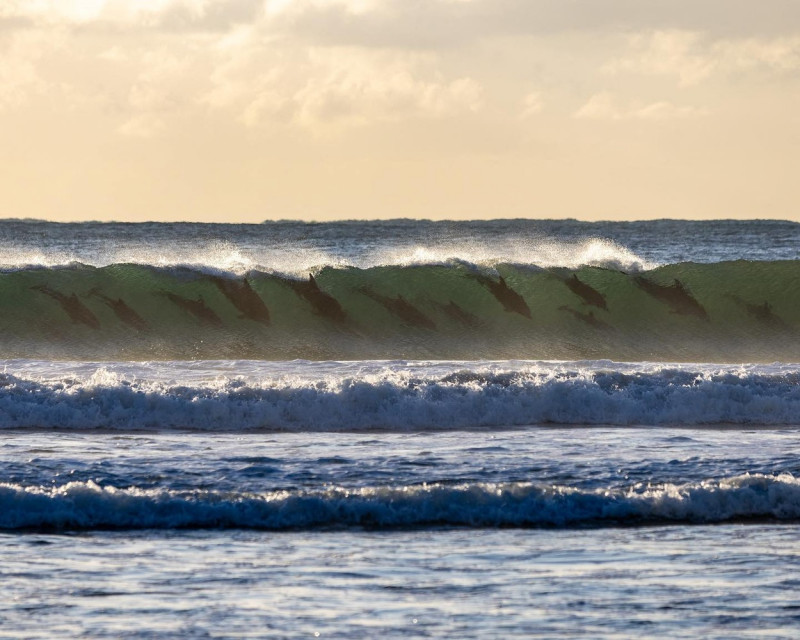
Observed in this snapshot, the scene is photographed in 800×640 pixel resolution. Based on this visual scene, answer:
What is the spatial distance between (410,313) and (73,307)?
6522 mm

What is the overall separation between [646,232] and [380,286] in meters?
47.7

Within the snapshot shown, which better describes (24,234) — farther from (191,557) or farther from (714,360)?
(191,557)

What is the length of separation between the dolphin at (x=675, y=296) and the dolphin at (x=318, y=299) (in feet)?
20.5

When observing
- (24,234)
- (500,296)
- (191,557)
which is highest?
(24,234)

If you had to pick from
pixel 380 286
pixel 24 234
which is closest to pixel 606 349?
pixel 380 286

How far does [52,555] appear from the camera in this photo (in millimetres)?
7582

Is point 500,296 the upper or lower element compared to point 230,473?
upper

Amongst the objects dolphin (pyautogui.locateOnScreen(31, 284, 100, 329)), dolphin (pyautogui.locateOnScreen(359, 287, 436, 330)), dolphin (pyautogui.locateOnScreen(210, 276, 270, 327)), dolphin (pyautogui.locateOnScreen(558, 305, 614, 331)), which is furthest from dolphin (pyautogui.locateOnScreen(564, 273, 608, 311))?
dolphin (pyautogui.locateOnScreen(31, 284, 100, 329))

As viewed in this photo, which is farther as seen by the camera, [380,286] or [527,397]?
[380,286]

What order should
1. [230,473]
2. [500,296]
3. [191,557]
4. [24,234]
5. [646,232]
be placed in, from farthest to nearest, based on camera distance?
1. [646,232]
2. [24,234]
3. [500,296]
4. [230,473]
5. [191,557]

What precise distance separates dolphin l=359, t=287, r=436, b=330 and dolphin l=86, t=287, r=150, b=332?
4.50m

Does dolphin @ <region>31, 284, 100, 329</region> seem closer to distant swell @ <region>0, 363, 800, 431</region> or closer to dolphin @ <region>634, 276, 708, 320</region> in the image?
distant swell @ <region>0, 363, 800, 431</region>

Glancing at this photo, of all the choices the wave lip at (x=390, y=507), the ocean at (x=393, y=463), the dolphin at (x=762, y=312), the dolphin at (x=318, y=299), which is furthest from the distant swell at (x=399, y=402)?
the dolphin at (x=762, y=312)

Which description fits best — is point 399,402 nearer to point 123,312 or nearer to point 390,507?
point 390,507
